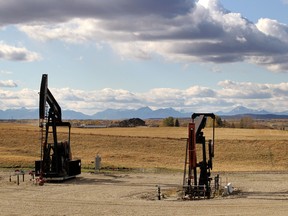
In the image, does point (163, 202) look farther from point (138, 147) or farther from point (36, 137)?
point (36, 137)

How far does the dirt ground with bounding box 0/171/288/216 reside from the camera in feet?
67.9

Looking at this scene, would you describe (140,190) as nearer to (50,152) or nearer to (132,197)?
(132,197)

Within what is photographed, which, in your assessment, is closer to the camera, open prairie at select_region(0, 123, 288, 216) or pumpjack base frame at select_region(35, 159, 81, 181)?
open prairie at select_region(0, 123, 288, 216)

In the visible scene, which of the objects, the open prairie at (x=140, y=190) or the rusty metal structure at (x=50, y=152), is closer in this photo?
the open prairie at (x=140, y=190)

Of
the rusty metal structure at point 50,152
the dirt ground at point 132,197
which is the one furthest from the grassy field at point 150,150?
the rusty metal structure at point 50,152

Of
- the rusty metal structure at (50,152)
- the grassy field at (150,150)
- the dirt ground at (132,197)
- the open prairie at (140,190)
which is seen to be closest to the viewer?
the dirt ground at (132,197)

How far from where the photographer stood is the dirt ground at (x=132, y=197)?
20.7 meters

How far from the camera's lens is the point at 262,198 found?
25.0 m

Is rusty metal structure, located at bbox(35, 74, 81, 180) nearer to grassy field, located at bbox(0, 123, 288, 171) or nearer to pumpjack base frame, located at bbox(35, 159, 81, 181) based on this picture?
pumpjack base frame, located at bbox(35, 159, 81, 181)

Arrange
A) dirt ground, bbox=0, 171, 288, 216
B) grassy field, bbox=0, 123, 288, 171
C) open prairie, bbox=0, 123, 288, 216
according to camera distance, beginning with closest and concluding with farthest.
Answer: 1. dirt ground, bbox=0, 171, 288, 216
2. open prairie, bbox=0, 123, 288, 216
3. grassy field, bbox=0, 123, 288, 171

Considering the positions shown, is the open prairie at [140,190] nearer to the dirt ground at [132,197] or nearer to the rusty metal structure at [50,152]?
the dirt ground at [132,197]

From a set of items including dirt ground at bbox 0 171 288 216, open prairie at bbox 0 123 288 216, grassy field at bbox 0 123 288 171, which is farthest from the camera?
grassy field at bbox 0 123 288 171

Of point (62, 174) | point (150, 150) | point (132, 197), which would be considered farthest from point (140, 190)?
point (150, 150)

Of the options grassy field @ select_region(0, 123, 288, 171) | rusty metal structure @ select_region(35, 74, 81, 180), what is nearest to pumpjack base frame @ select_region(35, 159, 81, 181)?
rusty metal structure @ select_region(35, 74, 81, 180)
